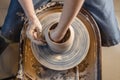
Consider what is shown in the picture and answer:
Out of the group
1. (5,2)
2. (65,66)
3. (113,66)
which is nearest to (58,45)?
(65,66)

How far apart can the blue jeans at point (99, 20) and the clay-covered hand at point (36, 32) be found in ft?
0.48

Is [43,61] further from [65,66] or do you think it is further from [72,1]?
[72,1]

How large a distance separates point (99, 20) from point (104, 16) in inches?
1.1

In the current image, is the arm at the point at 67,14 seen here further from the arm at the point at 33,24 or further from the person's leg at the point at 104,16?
the person's leg at the point at 104,16

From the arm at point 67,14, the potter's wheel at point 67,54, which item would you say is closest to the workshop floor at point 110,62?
the potter's wheel at point 67,54

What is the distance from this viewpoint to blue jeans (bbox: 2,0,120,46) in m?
1.10

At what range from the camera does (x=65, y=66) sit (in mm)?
1047

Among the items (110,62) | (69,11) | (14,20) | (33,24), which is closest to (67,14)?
(69,11)

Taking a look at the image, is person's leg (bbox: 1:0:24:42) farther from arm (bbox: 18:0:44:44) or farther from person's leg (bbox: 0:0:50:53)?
arm (bbox: 18:0:44:44)

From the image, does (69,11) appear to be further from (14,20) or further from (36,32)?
(14,20)

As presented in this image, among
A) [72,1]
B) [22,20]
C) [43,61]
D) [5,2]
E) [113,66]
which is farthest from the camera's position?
[5,2]

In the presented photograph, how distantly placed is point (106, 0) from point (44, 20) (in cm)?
29

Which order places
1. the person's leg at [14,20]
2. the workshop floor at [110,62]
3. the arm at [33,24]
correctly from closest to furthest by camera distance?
the arm at [33,24]
the person's leg at [14,20]
the workshop floor at [110,62]

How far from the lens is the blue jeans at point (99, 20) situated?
110 centimetres
